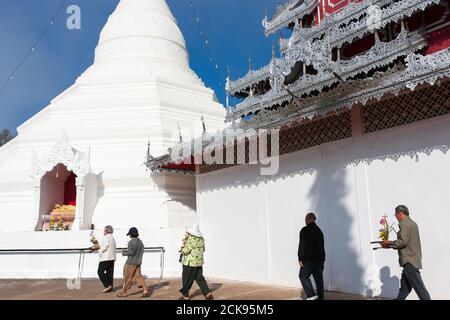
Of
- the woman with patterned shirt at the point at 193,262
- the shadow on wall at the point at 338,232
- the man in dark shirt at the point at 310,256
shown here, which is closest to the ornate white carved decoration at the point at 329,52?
the shadow on wall at the point at 338,232

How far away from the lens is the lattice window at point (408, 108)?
7750mm

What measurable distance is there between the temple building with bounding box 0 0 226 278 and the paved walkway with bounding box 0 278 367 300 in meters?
1.54

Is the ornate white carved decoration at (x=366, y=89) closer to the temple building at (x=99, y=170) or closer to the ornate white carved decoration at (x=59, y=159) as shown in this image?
the temple building at (x=99, y=170)

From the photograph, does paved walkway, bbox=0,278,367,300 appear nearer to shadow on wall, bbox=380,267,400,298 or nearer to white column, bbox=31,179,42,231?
shadow on wall, bbox=380,267,400,298

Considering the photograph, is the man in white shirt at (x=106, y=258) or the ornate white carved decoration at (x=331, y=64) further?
the man in white shirt at (x=106, y=258)

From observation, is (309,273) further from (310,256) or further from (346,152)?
(346,152)

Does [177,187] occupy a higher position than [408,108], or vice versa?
[408,108]

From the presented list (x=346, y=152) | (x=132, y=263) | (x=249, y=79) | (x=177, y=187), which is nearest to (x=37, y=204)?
(x=177, y=187)

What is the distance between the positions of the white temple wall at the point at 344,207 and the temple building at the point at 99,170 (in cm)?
264

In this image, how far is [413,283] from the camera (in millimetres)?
6062

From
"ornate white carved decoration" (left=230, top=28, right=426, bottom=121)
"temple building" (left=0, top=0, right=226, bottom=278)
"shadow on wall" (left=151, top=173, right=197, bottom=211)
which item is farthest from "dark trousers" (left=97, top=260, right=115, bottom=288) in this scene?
"ornate white carved decoration" (left=230, top=28, right=426, bottom=121)

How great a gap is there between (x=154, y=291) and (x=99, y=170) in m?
6.80

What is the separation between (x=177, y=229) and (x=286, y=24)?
8032 millimetres

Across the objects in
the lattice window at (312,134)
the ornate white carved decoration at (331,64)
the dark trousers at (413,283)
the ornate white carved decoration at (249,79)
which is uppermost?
the ornate white carved decoration at (249,79)
